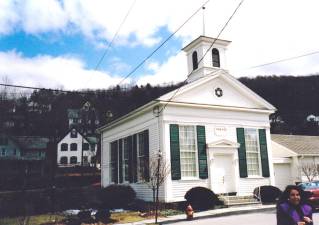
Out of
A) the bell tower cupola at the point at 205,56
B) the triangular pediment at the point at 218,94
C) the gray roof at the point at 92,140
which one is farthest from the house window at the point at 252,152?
the gray roof at the point at 92,140

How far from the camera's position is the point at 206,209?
1969 cm

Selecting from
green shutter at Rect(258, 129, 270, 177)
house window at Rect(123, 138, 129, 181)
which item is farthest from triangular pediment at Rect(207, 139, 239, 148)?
house window at Rect(123, 138, 129, 181)

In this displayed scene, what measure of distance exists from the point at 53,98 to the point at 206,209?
Result: 42089mm

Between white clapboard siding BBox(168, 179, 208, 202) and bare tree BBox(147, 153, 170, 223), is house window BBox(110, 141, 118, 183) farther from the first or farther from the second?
white clapboard siding BBox(168, 179, 208, 202)

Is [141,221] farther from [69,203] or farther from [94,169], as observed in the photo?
[94,169]

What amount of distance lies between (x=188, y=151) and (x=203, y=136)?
4.38 feet

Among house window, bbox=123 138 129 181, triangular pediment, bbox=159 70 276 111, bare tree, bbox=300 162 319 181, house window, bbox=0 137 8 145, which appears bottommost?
bare tree, bbox=300 162 319 181

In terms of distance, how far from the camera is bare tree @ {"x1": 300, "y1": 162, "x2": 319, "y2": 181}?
27172mm

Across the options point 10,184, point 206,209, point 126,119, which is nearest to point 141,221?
point 206,209

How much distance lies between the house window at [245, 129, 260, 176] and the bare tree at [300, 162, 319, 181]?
5.21 meters

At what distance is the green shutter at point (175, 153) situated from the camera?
2091 cm

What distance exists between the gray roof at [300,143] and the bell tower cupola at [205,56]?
8.93 metres

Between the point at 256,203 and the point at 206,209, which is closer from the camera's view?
the point at 206,209

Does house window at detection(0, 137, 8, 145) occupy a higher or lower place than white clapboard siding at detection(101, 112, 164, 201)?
higher
